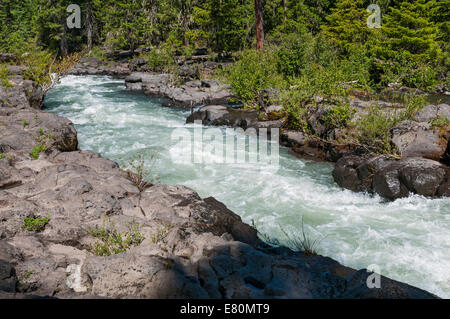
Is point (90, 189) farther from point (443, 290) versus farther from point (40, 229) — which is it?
point (443, 290)

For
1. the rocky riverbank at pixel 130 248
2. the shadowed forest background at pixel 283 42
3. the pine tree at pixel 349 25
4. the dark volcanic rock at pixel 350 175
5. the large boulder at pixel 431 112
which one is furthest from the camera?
the pine tree at pixel 349 25

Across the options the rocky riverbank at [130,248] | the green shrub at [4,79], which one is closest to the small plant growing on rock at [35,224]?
the rocky riverbank at [130,248]

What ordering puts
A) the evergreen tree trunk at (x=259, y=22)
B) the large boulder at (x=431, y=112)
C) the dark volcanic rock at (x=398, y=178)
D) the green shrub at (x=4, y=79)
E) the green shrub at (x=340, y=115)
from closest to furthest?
the dark volcanic rock at (x=398, y=178) < the large boulder at (x=431, y=112) < the green shrub at (x=340, y=115) < the green shrub at (x=4, y=79) < the evergreen tree trunk at (x=259, y=22)

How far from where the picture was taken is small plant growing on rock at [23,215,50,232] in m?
5.01

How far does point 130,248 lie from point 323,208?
4737 mm

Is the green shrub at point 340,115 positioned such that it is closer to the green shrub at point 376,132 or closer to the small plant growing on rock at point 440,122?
the green shrub at point 376,132

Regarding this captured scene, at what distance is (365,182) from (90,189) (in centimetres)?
660

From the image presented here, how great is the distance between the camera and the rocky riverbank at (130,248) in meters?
3.73

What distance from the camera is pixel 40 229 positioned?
507 centimetres

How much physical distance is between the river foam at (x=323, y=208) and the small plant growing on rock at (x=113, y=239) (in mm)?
2932

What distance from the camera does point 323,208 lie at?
7.75 meters

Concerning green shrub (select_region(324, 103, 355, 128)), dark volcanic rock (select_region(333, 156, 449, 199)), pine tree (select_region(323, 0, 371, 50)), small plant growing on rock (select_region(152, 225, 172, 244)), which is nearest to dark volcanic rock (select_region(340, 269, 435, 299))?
small plant growing on rock (select_region(152, 225, 172, 244))

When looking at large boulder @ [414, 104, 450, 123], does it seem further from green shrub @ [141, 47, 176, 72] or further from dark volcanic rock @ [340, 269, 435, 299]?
green shrub @ [141, 47, 176, 72]
